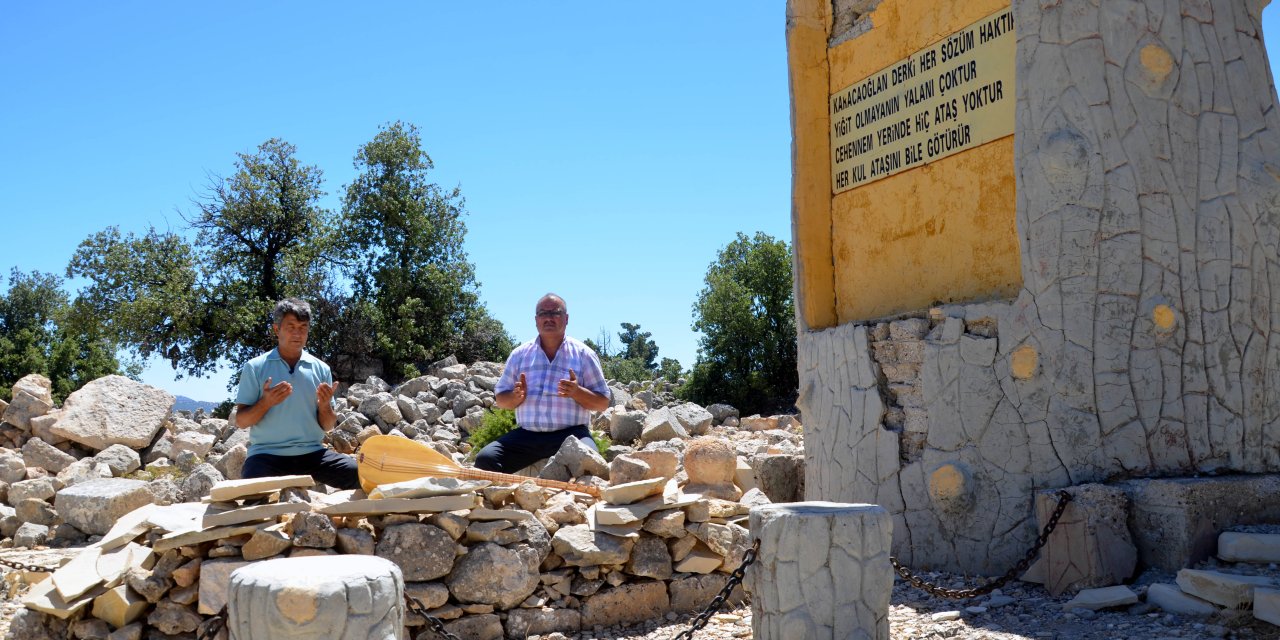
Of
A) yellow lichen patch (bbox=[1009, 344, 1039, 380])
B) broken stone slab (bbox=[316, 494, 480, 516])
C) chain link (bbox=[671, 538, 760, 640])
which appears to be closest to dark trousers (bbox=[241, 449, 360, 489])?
broken stone slab (bbox=[316, 494, 480, 516])

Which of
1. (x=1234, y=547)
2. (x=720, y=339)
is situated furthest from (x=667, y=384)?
(x=1234, y=547)

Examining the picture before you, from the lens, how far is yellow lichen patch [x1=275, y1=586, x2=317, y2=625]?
3193mm

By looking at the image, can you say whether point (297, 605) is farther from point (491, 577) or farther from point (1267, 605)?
point (1267, 605)

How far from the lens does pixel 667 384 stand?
20.3 metres

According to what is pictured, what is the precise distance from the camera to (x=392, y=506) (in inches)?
188

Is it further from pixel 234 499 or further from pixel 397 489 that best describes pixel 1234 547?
pixel 234 499

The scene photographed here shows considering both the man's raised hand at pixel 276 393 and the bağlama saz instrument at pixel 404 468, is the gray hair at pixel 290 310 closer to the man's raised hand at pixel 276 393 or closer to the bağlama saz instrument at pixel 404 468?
the man's raised hand at pixel 276 393

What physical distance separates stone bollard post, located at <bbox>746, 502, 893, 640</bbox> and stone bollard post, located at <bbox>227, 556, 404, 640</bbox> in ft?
5.03

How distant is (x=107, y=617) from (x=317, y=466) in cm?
144

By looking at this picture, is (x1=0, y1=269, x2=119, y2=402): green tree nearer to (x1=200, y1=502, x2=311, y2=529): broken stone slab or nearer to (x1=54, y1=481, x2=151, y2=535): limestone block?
(x1=54, y1=481, x2=151, y2=535): limestone block

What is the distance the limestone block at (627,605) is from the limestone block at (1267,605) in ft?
8.81

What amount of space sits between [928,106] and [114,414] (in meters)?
9.45

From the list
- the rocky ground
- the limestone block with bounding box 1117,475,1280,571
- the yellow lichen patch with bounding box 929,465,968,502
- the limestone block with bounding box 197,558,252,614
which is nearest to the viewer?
the rocky ground

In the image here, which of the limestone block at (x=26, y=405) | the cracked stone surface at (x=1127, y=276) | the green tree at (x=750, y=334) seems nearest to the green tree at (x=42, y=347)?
the limestone block at (x=26, y=405)
